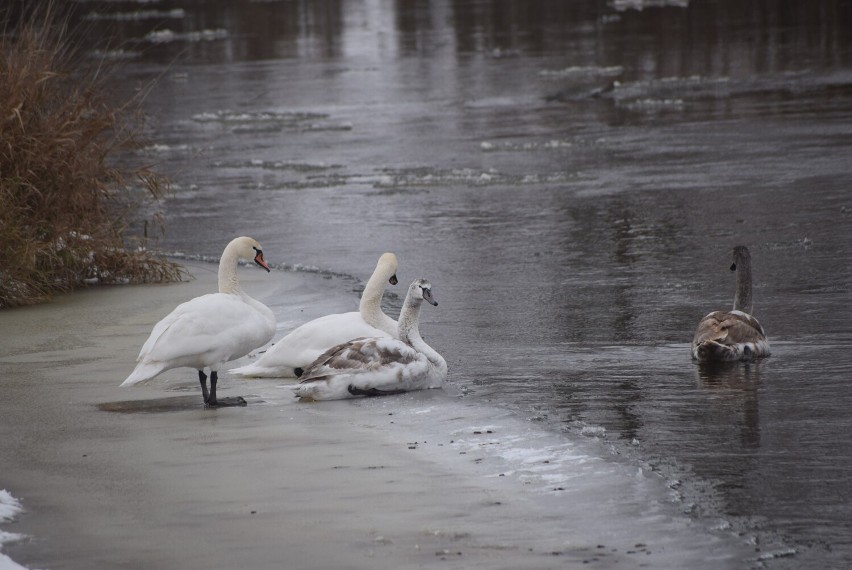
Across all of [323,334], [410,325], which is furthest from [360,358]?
[323,334]

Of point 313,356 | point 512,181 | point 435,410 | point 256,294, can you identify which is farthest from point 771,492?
point 512,181

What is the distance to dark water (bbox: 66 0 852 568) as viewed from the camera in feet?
25.3

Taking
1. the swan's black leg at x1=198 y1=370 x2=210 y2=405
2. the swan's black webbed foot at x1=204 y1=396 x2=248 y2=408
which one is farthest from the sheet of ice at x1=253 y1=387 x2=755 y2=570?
the swan's black leg at x1=198 y1=370 x2=210 y2=405

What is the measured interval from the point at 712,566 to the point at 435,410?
9.33 feet

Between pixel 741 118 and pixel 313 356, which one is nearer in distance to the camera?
pixel 313 356

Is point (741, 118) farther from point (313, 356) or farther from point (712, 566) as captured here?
point (712, 566)

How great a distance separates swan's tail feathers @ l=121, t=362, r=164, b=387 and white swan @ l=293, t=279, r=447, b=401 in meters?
0.86

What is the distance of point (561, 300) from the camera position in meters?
11.6

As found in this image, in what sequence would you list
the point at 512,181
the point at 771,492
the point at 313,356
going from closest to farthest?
the point at 771,492 < the point at 313,356 < the point at 512,181

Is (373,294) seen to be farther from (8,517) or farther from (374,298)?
(8,517)

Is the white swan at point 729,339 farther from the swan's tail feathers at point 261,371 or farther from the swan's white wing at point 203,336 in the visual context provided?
the swan's white wing at point 203,336

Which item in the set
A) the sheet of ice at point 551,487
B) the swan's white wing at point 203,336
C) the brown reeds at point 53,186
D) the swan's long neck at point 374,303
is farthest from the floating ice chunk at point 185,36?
the sheet of ice at point 551,487

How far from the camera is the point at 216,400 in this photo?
839 cm

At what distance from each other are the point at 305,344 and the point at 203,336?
1037mm
